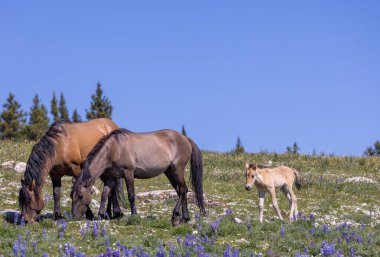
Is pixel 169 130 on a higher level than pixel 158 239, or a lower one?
higher

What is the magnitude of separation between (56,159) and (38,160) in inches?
27.2

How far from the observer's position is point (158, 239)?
13.8 meters

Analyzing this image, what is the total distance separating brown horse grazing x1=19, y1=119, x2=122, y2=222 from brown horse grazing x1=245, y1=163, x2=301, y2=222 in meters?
3.83

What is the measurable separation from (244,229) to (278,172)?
434 cm

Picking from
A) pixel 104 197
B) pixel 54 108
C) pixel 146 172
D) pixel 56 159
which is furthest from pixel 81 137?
pixel 54 108

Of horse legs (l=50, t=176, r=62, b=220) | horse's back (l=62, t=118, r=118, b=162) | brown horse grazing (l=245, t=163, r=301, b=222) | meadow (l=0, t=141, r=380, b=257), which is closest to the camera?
meadow (l=0, t=141, r=380, b=257)

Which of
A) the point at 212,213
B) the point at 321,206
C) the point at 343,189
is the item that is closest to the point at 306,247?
the point at 212,213

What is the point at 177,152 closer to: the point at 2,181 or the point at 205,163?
the point at 2,181

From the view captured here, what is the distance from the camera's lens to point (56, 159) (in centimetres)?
1744

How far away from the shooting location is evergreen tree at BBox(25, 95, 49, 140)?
95312 millimetres

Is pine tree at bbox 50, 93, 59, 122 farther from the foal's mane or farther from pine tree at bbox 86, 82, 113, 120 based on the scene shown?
the foal's mane

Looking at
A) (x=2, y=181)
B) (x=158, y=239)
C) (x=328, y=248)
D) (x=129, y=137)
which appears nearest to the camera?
(x=328, y=248)

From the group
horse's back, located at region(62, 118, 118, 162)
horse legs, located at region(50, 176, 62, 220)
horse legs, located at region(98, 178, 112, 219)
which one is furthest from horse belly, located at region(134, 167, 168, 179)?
horse legs, located at region(50, 176, 62, 220)

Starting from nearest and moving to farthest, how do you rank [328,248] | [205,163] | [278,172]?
[328,248] < [278,172] < [205,163]
